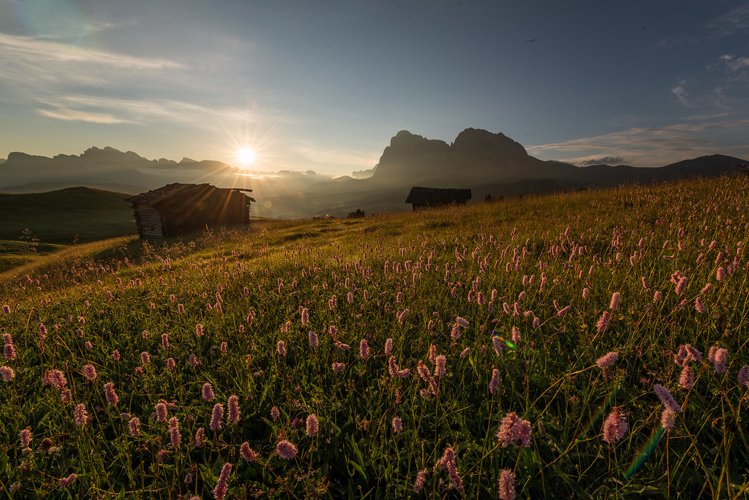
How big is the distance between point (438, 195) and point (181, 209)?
41.1 meters

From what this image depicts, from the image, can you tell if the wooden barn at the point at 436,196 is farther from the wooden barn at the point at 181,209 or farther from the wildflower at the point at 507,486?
the wildflower at the point at 507,486

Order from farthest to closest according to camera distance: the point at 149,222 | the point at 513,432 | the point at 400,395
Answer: the point at 149,222, the point at 400,395, the point at 513,432

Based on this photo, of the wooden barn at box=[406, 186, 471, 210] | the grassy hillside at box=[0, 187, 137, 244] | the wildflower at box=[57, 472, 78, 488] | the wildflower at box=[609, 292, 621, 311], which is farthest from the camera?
the wooden barn at box=[406, 186, 471, 210]

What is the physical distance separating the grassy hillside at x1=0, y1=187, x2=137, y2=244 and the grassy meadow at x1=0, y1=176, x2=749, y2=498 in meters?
62.6

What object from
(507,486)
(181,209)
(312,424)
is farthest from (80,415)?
(181,209)

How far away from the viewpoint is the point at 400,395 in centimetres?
205

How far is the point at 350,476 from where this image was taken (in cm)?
181

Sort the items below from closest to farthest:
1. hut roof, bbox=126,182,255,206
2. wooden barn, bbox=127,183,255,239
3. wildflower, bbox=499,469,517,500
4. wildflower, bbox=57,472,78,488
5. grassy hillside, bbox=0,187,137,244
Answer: wildflower, bbox=499,469,517,500 < wildflower, bbox=57,472,78,488 < hut roof, bbox=126,182,255,206 < wooden barn, bbox=127,183,255,239 < grassy hillside, bbox=0,187,137,244

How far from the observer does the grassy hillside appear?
5909 cm

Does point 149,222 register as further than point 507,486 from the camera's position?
Yes

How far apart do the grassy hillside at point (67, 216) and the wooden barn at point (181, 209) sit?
52.9 feet

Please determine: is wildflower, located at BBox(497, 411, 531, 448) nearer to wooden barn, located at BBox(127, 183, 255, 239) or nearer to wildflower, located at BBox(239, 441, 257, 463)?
wildflower, located at BBox(239, 441, 257, 463)

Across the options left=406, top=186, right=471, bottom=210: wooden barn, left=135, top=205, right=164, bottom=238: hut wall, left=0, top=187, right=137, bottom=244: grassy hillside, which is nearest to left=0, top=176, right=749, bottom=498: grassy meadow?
left=135, top=205, right=164, bottom=238: hut wall

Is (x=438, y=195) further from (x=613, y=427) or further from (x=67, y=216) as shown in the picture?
(x=67, y=216)
